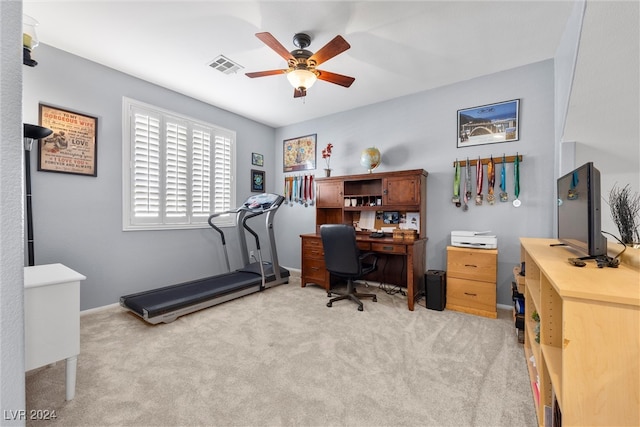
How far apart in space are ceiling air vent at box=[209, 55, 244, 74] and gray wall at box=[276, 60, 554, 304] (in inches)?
72.8

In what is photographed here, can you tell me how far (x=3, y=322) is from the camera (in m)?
0.66

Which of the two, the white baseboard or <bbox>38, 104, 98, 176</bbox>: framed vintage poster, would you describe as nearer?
<bbox>38, 104, 98, 176</bbox>: framed vintage poster

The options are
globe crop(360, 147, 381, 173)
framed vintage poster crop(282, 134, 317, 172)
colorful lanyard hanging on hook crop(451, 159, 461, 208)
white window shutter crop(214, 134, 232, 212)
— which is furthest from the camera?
framed vintage poster crop(282, 134, 317, 172)

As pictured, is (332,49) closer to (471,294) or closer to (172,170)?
(172,170)

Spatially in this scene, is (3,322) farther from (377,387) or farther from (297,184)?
(297,184)

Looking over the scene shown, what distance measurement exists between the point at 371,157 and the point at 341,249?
1.48 m

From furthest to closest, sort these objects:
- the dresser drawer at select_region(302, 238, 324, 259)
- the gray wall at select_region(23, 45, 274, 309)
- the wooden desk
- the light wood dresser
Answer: the dresser drawer at select_region(302, 238, 324, 259)
the wooden desk
the gray wall at select_region(23, 45, 274, 309)
the light wood dresser

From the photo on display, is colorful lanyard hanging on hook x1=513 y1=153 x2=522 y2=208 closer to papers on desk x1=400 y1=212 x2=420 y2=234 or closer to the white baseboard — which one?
papers on desk x1=400 y1=212 x2=420 y2=234

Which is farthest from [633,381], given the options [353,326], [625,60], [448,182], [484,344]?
[448,182]

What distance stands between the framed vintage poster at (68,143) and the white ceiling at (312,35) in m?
0.68

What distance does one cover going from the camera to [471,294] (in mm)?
2945

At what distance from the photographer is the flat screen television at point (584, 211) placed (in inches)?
52.1

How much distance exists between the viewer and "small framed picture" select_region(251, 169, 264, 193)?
4.81 metres

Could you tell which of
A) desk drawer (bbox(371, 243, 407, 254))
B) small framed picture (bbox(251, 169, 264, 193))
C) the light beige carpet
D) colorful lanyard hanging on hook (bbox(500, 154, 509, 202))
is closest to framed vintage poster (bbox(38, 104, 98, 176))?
the light beige carpet
